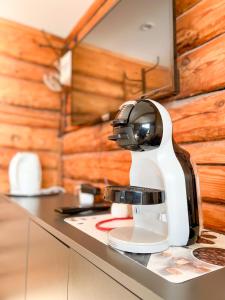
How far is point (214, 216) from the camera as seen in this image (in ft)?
2.64

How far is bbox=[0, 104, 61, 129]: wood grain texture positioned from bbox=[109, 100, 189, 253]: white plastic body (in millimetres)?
1440

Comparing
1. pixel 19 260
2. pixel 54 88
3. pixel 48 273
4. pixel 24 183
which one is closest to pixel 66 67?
pixel 54 88

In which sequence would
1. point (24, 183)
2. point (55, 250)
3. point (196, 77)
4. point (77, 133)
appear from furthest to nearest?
1. point (77, 133)
2. point (24, 183)
3. point (196, 77)
4. point (55, 250)

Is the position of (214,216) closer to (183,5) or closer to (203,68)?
(203,68)

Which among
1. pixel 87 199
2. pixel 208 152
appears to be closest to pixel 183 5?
pixel 208 152

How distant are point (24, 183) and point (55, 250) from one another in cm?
87

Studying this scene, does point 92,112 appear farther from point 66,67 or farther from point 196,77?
point 196,77

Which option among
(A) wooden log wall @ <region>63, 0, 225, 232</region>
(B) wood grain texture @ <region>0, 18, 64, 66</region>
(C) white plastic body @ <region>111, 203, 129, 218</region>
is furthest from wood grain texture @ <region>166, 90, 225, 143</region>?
(B) wood grain texture @ <region>0, 18, 64, 66</region>

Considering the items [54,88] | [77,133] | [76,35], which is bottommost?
[77,133]

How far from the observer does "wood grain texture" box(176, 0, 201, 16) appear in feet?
3.05

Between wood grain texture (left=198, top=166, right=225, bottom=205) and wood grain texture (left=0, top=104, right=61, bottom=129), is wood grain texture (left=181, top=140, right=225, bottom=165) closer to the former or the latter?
wood grain texture (left=198, top=166, right=225, bottom=205)

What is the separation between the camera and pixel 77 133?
68.8 inches

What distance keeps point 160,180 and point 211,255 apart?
0.65ft

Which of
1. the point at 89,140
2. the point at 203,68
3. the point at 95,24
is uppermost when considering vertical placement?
the point at 95,24
